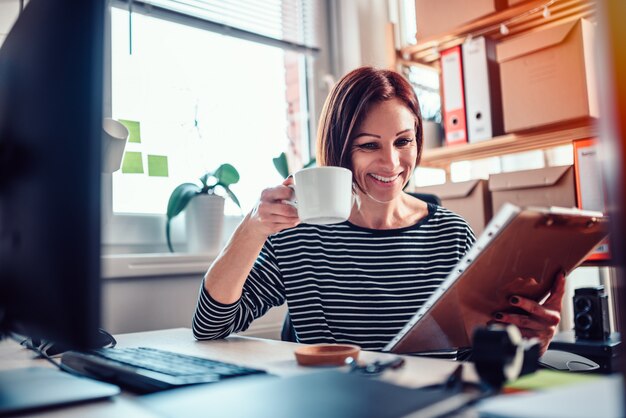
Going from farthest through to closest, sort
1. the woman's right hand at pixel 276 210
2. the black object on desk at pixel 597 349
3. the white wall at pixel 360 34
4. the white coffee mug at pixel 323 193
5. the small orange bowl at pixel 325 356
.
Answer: the white wall at pixel 360 34 < the black object on desk at pixel 597 349 < the woman's right hand at pixel 276 210 < the white coffee mug at pixel 323 193 < the small orange bowl at pixel 325 356

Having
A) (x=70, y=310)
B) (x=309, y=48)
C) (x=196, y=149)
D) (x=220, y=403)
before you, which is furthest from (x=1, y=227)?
(x=309, y=48)

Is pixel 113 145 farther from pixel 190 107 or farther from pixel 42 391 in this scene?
pixel 42 391

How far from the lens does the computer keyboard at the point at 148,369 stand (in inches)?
24.7

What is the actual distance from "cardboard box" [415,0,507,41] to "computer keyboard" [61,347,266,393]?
149cm

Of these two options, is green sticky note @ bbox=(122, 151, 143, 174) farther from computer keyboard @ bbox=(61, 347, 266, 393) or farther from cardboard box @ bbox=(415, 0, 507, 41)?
cardboard box @ bbox=(415, 0, 507, 41)

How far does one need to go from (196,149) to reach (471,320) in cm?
125

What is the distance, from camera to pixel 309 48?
223 cm

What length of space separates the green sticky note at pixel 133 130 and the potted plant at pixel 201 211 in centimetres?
23

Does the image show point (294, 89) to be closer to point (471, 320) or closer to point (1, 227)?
point (471, 320)

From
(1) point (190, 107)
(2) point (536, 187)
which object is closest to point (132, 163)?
(1) point (190, 107)

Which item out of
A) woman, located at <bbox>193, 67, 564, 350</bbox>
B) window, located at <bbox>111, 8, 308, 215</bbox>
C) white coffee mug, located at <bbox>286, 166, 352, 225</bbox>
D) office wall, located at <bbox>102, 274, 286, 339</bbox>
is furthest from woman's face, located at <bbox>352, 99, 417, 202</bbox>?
window, located at <bbox>111, 8, 308, 215</bbox>

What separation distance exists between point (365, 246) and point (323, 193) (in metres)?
0.49

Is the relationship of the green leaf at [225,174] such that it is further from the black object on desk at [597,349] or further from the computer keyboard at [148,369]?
the black object on desk at [597,349]

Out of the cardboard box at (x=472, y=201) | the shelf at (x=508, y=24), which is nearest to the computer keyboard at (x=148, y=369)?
the cardboard box at (x=472, y=201)
